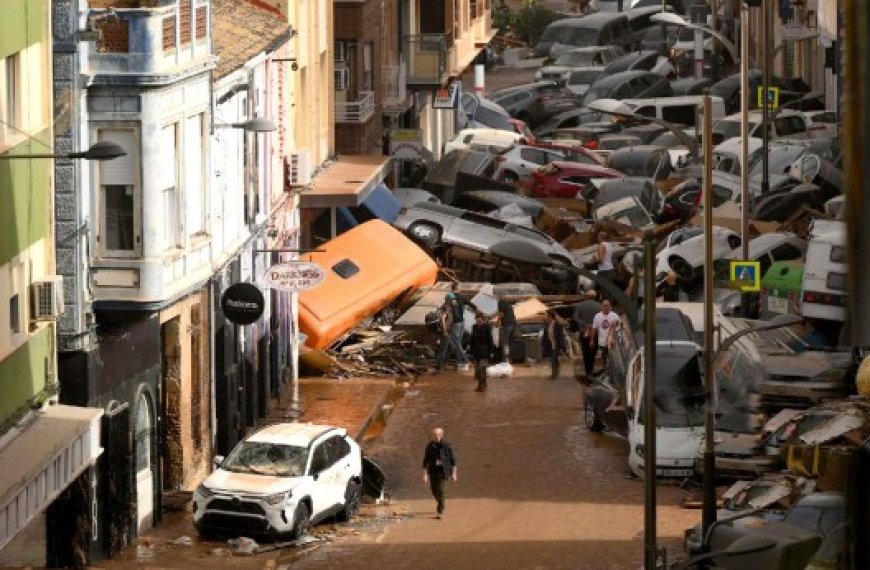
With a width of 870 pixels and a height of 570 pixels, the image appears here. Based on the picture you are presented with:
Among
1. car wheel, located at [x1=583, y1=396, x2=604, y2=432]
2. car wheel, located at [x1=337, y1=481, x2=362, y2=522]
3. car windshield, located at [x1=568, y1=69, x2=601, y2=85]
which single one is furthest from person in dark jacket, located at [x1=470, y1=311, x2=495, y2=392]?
car windshield, located at [x1=568, y1=69, x2=601, y2=85]

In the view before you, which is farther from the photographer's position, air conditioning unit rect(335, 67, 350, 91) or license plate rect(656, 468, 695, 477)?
air conditioning unit rect(335, 67, 350, 91)

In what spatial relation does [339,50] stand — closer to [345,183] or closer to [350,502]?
[345,183]

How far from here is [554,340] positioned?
39.5 metres

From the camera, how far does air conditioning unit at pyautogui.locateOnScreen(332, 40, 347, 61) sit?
50500mm

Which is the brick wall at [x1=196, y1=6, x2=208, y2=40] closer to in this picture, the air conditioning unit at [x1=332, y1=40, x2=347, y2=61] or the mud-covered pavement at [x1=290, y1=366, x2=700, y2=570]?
the mud-covered pavement at [x1=290, y1=366, x2=700, y2=570]

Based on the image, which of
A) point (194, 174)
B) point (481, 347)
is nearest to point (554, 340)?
point (481, 347)

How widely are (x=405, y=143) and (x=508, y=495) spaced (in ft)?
83.7

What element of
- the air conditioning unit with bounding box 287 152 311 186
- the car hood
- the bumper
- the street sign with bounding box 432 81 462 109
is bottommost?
the bumper

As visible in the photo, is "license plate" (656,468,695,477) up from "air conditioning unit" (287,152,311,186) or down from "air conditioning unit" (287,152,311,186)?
down

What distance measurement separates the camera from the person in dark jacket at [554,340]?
129ft

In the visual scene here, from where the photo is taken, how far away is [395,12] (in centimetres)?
5784

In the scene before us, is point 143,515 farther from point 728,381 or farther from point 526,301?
point 526,301

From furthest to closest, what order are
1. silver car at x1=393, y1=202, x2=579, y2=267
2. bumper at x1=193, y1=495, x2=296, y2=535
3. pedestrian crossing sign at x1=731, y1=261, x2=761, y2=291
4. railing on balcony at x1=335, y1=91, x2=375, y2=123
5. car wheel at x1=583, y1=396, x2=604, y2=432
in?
railing on balcony at x1=335, y1=91, x2=375, y2=123 → silver car at x1=393, y1=202, x2=579, y2=267 → pedestrian crossing sign at x1=731, y1=261, x2=761, y2=291 → car wheel at x1=583, y1=396, x2=604, y2=432 → bumper at x1=193, y1=495, x2=296, y2=535

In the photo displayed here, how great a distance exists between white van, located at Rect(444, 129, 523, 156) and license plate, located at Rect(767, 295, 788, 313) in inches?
906
